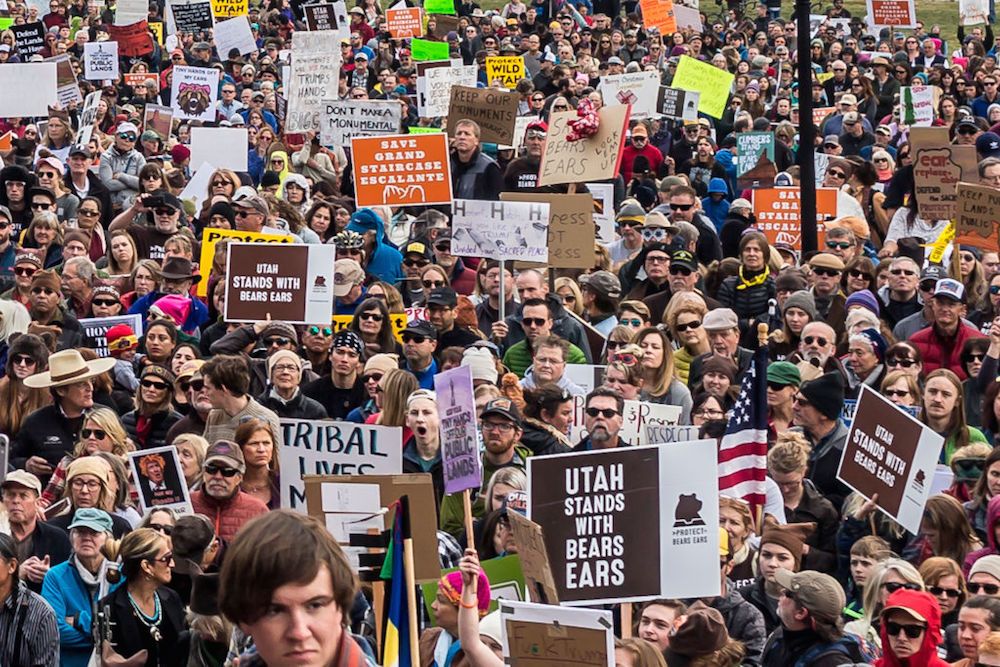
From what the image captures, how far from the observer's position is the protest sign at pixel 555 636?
6320mm

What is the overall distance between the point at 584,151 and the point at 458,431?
767cm

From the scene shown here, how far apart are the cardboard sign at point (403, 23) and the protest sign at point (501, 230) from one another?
52.4 ft

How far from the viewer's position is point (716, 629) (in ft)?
23.7

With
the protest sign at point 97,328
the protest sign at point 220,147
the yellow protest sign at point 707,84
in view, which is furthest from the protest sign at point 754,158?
the protest sign at point 97,328

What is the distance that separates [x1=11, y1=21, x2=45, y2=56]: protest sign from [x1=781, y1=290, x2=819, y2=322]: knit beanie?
54.9 feet

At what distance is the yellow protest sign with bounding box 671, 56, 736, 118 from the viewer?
2327 cm

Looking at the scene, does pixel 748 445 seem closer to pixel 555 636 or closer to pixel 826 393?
pixel 826 393

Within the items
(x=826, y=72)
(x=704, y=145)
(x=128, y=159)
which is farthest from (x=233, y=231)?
(x=826, y=72)

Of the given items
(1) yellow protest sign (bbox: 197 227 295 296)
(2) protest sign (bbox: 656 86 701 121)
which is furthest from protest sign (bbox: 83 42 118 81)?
(1) yellow protest sign (bbox: 197 227 295 296)

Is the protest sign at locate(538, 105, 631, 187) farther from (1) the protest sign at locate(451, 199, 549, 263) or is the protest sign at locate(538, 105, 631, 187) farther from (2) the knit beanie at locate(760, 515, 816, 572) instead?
(2) the knit beanie at locate(760, 515, 816, 572)

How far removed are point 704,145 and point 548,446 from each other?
34.3ft

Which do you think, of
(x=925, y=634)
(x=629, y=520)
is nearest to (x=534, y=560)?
(x=629, y=520)

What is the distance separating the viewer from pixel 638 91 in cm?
2256

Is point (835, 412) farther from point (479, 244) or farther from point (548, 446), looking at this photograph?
point (479, 244)
